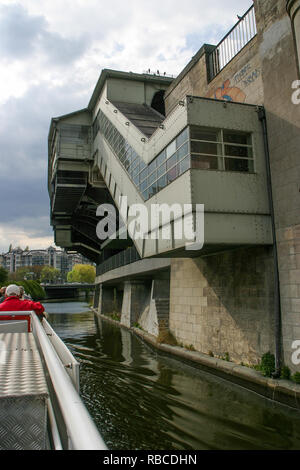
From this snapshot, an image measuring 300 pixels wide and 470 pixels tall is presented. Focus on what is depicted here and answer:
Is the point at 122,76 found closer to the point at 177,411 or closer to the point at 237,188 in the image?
the point at 237,188

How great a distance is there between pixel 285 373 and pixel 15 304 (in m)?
7.29

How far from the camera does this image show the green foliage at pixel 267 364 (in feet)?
32.5

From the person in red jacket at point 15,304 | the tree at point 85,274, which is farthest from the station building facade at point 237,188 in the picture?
the tree at point 85,274

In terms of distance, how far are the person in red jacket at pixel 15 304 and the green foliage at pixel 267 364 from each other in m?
6.48

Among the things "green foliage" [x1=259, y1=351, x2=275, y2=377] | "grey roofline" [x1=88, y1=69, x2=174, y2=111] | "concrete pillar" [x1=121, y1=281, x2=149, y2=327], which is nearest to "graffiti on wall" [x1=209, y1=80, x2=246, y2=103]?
"green foliage" [x1=259, y1=351, x2=275, y2=377]

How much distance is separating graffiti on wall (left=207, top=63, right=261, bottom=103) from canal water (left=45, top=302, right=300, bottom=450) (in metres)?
10.1

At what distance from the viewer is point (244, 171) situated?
11.4m

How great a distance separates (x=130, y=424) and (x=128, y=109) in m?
20.7

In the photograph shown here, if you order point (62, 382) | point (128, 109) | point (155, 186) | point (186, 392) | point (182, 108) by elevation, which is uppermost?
point (128, 109)

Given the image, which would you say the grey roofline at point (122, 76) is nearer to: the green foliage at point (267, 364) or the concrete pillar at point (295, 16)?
the concrete pillar at point (295, 16)

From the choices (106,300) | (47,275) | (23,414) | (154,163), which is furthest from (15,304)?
(47,275)

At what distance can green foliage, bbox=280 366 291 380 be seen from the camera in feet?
31.2

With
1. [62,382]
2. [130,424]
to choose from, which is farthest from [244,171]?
[62,382]

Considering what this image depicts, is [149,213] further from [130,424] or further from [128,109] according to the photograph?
[128,109]
